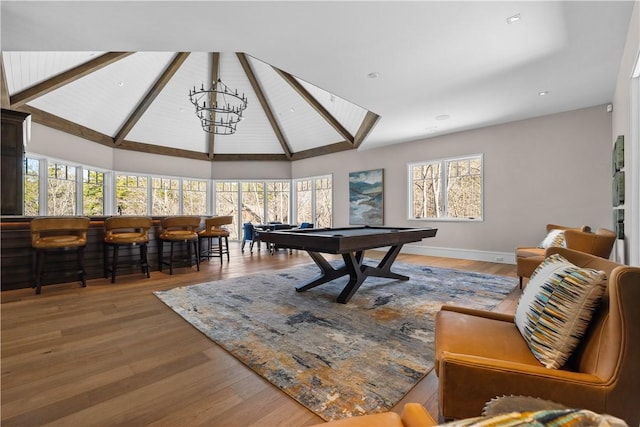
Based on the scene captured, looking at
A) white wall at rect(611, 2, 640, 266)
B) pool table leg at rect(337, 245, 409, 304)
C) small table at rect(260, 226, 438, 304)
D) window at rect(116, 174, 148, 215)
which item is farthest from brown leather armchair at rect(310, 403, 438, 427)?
window at rect(116, 174, 148, 215)

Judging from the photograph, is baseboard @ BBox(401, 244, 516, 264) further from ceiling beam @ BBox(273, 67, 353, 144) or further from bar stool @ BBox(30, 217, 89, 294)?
bar stool @ BBox(30, 217, 89, 294)

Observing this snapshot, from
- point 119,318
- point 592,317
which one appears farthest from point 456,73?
point 119,318

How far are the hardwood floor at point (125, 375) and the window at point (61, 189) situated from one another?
376 cm

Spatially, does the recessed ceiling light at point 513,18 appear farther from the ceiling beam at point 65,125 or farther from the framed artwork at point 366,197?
the ceiling beam at point 65,125

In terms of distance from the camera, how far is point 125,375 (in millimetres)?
1847

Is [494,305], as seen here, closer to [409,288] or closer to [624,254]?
[409,288]

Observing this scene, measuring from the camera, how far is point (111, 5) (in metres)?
2.47

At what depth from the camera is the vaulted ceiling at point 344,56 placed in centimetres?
260

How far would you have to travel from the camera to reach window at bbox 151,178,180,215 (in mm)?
8727

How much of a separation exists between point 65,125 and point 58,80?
1.36 meters

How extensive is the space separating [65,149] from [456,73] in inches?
305

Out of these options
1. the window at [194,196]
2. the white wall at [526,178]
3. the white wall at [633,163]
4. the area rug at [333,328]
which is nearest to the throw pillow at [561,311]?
the area rug at [333,328]

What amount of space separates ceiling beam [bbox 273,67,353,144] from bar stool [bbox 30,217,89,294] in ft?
16.3

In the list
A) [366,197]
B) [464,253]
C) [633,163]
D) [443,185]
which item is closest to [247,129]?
[366,197]
